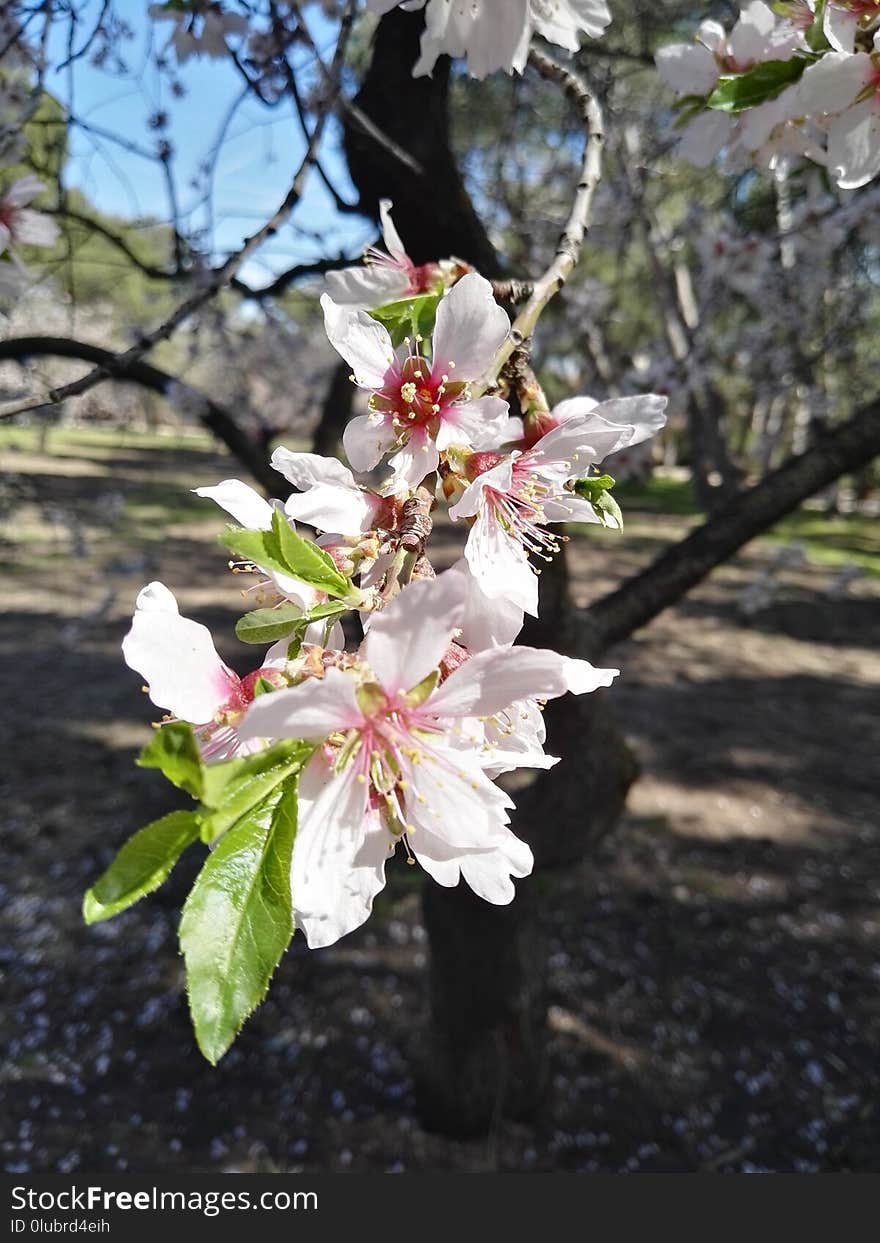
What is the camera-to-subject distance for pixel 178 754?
1.50ft

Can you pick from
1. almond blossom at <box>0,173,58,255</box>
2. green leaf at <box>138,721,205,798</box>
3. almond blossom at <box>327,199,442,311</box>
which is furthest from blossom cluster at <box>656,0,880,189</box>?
almond blossom at <box>0,173,58,255</box>

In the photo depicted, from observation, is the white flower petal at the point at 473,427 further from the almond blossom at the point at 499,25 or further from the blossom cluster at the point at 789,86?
the blossom cluster at the point at 789,86

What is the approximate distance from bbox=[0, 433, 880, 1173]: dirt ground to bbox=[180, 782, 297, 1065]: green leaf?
227 centimetres

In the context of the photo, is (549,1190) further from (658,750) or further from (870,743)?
(870,743)

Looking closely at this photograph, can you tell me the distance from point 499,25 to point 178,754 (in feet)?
2.52

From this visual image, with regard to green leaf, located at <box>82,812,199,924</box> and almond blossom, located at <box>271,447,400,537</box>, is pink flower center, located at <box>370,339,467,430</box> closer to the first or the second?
almond blossom, located at <box>271,447,400,537</box>

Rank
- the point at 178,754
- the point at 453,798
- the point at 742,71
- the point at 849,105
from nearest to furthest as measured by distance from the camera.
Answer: the point at 178,754, the point at 453,798, the point at 849,105, the point at 742,71

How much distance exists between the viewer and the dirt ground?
244cm

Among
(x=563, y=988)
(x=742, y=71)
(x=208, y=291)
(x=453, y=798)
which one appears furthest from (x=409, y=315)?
Result: (x=563, y=988)

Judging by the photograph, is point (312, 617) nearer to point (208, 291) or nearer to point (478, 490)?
point (478, 490)

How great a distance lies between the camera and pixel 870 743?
4.99 m

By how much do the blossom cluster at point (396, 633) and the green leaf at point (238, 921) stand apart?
23mm

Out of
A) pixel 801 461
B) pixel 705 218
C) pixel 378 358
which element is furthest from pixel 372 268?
pixel 705 218

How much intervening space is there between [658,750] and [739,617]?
3107 mm
